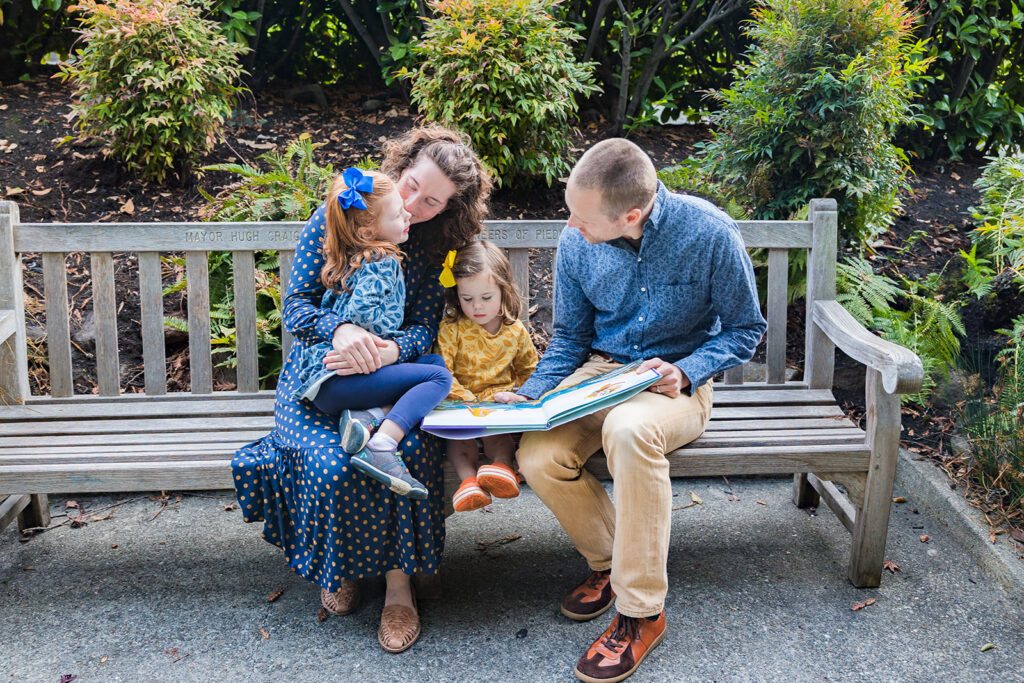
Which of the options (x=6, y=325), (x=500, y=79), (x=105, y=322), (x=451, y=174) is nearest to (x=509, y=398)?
(x=451, y=174)

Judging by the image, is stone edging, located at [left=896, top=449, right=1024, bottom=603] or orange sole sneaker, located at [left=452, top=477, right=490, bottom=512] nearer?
orange sole sneaker, located at [left=452, top=477, right=490, bottom=512]

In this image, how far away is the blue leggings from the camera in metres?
2.82

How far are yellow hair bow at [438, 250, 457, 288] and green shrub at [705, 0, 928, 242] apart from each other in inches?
82.2

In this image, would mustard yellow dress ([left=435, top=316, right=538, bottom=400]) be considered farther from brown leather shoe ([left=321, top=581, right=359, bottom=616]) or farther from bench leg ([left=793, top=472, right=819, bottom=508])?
bench leg ([left=793, top=472, right=819, bottom=508])

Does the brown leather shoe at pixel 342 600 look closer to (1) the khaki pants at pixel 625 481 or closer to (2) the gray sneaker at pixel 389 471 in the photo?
(2) the gray sneaker at pixel 389 471

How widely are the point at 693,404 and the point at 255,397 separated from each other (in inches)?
69.1

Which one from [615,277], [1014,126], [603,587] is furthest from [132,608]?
[1014,126]

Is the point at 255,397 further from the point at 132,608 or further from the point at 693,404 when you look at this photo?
the point at 693,404

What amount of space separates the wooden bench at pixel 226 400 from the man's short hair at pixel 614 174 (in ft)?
2.71

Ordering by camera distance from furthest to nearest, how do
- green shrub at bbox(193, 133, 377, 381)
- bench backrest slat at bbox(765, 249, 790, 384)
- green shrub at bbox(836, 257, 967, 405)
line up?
green shrub at bbox(193, 133, 377, 381) < green shrub at bbox(836, 257, 967, 405) < bench backrest slat at bbox(765, 249, 790, 384)

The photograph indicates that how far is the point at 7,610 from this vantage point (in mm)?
3004

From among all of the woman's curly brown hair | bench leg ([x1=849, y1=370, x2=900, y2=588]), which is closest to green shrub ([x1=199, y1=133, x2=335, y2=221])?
the woman's curly brown hair

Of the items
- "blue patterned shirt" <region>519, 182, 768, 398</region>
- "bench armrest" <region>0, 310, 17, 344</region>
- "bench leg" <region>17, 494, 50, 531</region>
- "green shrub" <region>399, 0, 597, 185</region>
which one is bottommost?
"bench leg" <region>17, 494, 50, 531</region>

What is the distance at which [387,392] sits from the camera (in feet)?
9.38
